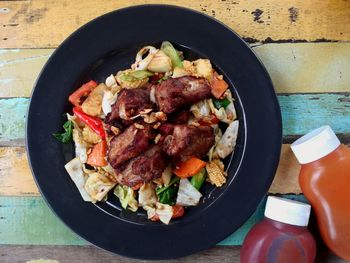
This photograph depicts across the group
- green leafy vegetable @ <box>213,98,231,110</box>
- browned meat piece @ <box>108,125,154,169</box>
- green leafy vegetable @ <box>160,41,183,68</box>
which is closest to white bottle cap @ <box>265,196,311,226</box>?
green leafy vegetable @ <box>213,98,231,110</box>

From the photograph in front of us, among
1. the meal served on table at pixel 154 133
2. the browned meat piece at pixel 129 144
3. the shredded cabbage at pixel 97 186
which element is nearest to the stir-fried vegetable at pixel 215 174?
the meal served on table at pixel 154 133

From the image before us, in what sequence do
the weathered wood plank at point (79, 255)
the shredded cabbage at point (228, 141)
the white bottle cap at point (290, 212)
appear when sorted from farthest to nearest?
1. the weathered wood plank at point (79, 255)
2. the shredded cabbage at point (228, 141)
3. the white bottle cap at point (290, 212)

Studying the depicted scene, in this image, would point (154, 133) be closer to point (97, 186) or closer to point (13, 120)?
point (97, 186)

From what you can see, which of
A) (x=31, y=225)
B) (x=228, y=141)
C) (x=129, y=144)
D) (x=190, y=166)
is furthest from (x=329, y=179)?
(x=31, y=225)

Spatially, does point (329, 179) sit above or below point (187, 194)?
above

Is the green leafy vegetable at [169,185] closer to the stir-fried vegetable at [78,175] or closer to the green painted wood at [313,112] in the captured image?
the stir-fried vegetable at [78,175]

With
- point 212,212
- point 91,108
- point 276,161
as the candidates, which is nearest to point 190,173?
point 212,212

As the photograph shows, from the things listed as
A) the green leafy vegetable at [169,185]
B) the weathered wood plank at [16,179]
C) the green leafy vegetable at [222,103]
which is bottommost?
the weathered wood plank at [16,179]
